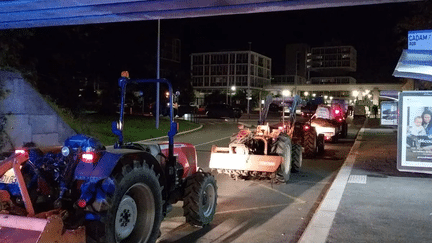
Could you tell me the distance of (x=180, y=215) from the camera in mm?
8250

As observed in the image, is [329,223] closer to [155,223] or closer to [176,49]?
[155,223]

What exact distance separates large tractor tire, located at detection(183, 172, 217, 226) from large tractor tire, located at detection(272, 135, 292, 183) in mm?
4156

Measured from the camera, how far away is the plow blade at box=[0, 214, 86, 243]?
4480 millimetres

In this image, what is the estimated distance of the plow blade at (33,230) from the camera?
4480 millimetres

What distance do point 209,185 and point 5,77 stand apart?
835 cm

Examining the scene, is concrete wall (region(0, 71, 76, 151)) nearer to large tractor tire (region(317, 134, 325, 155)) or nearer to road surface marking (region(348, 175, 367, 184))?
road surface marking (region(348, 175, 367, 184))

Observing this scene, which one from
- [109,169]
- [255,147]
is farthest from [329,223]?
[255,147]

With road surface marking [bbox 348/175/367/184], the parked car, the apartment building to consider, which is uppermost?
the apartment building

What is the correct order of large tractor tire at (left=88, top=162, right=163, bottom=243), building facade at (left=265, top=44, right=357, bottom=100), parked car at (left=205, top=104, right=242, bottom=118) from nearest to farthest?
large tractor tire at (left=88, top=162, right=163, bottom=243) → parked car at (left=205, top=104, right=242, bottom=118) → building facade at (left=265, top=44, right=357, bottom=100)

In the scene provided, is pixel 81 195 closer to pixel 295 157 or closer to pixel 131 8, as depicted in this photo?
pixel 131 8

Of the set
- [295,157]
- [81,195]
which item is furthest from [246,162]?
[81,195]

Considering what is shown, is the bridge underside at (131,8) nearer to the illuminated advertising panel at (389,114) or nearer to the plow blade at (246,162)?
the illuminated advertising panel at (389,114)

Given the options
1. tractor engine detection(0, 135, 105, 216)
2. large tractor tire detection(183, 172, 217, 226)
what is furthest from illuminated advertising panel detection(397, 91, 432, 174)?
tractor engine detection(0, 135, 105, 216)

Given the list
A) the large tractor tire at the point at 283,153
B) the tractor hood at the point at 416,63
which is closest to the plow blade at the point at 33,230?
the tractor hood at the point at 416,63
